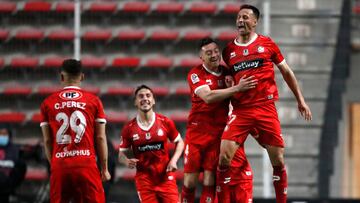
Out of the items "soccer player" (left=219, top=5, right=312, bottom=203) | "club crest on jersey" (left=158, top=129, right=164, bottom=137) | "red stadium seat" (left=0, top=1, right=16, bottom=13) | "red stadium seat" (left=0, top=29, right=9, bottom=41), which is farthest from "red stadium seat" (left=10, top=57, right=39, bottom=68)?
"soccer player" (left=219, top=5, right=312, bottom=203)

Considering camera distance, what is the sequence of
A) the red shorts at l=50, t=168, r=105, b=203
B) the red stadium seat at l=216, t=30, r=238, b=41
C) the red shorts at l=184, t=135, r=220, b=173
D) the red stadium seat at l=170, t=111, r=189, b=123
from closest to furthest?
the red shorts at l=50, t=168, r=105, b=203 < the red shorts at l=184, t=135, r=220, b=173 < the red stadium seat at l=170, t=111, r=189, b=123 < the red stadium seat at l=216, t=30, r=238, b=41

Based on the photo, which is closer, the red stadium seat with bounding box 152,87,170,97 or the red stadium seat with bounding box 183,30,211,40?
the red stadium seat with bounding box 152,87,170,97

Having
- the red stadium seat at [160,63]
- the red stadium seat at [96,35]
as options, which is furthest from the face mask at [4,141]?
the red stadium seat at [160,63]

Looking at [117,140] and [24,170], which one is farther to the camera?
[117,140]

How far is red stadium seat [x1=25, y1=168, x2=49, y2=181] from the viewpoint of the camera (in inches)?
627

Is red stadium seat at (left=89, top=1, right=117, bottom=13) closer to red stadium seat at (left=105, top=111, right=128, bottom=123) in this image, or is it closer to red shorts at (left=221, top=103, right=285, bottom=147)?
red stadium seat at (left=105, top=111, right=128, bottom=123)

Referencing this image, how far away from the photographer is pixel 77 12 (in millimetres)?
16297

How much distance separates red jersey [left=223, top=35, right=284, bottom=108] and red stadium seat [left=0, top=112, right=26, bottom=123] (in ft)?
22.5

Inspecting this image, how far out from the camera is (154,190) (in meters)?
11.3

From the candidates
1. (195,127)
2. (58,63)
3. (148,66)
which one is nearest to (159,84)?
(148,66)

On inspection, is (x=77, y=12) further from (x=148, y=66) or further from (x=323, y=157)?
(x=323, y=157)

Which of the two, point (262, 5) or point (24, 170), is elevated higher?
point (262, 5)

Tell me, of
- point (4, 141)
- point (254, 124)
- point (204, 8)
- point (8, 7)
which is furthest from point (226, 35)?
point (254, 124)

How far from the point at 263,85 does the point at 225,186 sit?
41.7 inches
